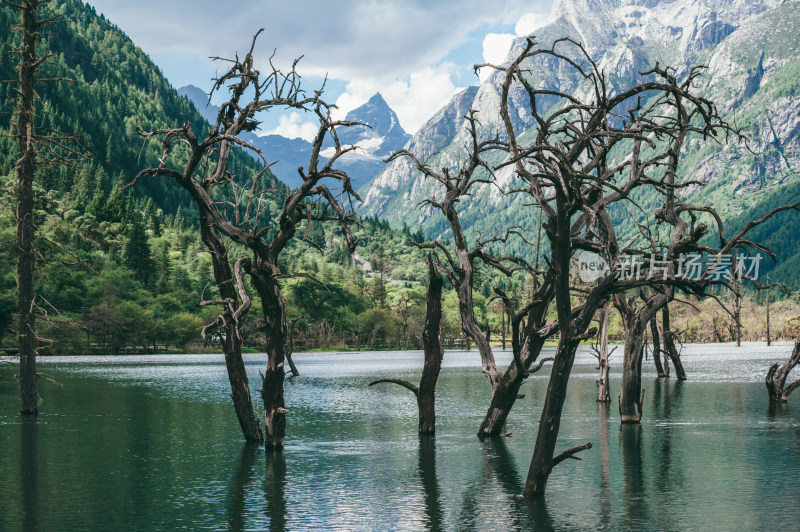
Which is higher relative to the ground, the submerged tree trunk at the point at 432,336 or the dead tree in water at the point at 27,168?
the dead tree in water at the point at 27,168

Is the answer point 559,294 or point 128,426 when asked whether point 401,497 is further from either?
point 128,426

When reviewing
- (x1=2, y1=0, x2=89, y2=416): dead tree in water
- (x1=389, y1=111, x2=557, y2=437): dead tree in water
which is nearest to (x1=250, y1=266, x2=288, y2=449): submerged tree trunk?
(x1=389, y1=111, x2=557, y2=437): dead tree in water

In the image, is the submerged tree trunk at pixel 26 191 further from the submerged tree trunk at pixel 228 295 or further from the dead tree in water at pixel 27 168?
the submerged tree trunk at pixel 228 295

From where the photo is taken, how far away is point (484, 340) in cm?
3281

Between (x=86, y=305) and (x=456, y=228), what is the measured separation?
138 m

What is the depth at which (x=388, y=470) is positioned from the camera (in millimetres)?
29016

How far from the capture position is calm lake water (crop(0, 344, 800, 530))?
21.1 metres

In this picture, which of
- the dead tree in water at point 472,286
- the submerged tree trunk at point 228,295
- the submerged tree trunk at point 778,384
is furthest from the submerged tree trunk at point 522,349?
the submerged tree trunk at point 778,384

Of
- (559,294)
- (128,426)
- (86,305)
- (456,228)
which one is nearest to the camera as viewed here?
(559,294)

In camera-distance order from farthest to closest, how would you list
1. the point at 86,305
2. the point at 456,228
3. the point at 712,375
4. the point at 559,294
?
the point at 86,305, the point at 712,375, the point at 456,228, the point at 559,294

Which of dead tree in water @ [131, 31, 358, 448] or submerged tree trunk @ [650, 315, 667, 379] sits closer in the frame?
dead tree in water @ [131, 31, 358, 448]

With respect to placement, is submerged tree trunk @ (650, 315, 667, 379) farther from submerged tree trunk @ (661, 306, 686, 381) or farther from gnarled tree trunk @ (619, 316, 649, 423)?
gnarled tree trunk @ (619, 316, 649, 423)

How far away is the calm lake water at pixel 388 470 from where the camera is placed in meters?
21.1

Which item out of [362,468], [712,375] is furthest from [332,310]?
[362,468]
